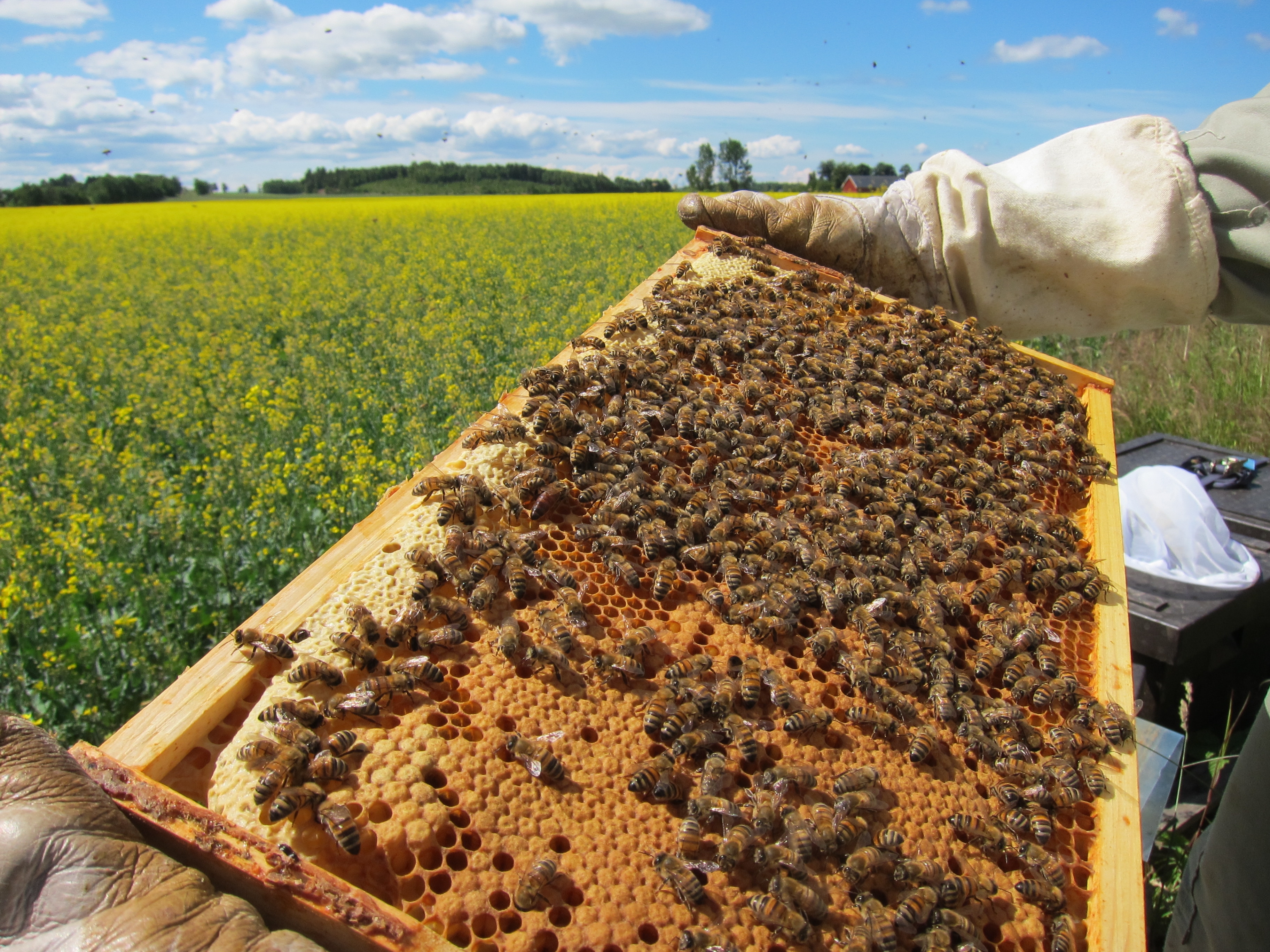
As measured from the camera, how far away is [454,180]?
5656 cm

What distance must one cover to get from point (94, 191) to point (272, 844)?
207 feet

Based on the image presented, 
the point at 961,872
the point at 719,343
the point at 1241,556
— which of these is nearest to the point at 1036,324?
the point at 719,343

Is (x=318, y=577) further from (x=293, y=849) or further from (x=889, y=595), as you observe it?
(x=889, y=595)

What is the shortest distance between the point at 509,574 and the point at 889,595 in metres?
1.32

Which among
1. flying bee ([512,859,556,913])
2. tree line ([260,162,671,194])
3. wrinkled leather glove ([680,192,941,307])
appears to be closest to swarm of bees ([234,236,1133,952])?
flying bee ([512,859,556,913])

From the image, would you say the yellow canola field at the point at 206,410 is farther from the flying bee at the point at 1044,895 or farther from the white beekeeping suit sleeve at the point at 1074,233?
the flying bee at the point at 1044,895

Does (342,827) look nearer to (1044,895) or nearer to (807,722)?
(807,722)

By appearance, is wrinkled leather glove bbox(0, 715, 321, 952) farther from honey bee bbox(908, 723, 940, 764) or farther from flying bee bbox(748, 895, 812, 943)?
honey bee bbox(908, 723, 940, 764)

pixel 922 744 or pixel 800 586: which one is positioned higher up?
→ pixel 800 586

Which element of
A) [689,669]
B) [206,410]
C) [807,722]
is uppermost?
[689,669]

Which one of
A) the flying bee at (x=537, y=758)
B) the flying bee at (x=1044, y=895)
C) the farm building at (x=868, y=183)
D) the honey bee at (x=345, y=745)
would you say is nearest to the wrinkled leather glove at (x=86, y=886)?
the honey bee at (x=345, y=745)

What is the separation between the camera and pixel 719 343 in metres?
3.77

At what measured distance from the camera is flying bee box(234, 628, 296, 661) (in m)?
2.00

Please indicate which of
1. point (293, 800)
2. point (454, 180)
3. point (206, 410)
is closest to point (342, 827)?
point (293, 800)
